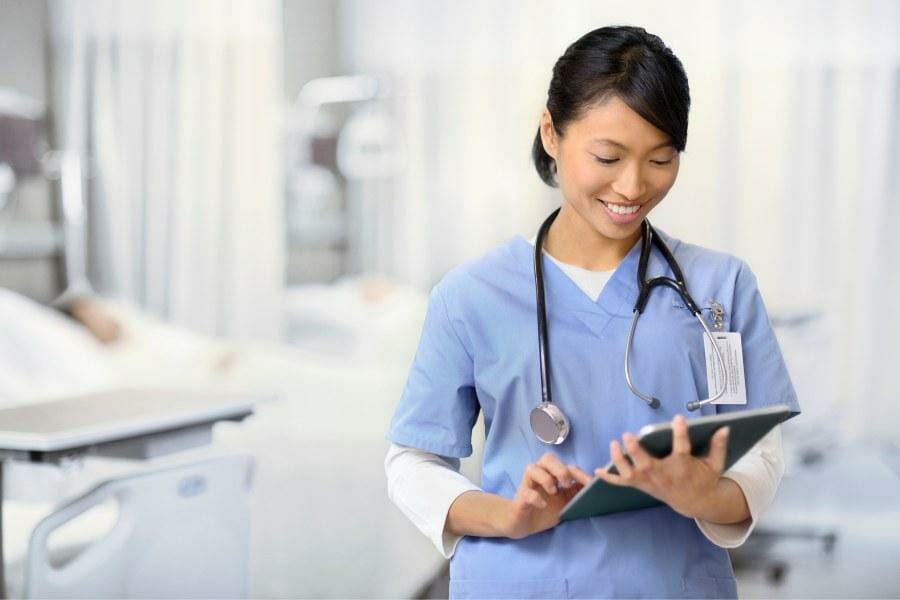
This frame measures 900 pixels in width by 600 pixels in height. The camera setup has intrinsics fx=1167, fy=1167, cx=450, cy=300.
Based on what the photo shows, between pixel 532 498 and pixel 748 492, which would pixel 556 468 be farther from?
pixel 748 492

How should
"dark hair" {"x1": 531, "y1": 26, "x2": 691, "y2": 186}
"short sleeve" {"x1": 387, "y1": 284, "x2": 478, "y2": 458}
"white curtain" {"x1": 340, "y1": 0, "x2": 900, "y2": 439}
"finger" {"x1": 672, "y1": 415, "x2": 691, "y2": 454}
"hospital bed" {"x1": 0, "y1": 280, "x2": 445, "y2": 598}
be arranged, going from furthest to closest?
"hospital bed" {"x1": 0, "y1": 280, "x2": 445, "y2": 598} < "white curtain" {"x1": 340, "y1": 0, "x2": 900, "y2": 439} < "short sleeve" {"x1": 387, "y1": 284, "x2": 478, "y2": 458} < "dark hair" {"x1": 531, "y1": 26, "x2": 691, "y2": 186} < "finger" {"x1": 672, "y1": 415, "x2": 691, "y2": 454}

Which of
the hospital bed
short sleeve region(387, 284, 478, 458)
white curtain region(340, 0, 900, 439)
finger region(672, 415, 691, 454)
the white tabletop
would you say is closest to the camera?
finger region(672, 415, 691, 454)

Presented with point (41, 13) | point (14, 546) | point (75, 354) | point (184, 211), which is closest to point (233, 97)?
point (184, 211)

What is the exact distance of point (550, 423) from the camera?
106 centimetres

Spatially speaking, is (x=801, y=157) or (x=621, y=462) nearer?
(x=621, y=462)

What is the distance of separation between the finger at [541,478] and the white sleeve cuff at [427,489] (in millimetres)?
138

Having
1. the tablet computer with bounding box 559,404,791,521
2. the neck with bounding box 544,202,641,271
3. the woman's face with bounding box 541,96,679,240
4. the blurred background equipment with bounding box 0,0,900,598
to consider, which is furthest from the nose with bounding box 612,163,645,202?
the blurred background equipment with bounding box 0,0,900,598

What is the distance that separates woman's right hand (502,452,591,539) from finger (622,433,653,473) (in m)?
0.08

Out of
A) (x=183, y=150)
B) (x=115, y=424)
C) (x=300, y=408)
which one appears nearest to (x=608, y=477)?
(x=115, y=424)

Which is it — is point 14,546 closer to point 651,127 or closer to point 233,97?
point 233,97

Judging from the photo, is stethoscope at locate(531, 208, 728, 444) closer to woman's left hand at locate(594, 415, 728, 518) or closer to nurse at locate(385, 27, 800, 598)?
nurse at locate(385, 27, 800, 598)

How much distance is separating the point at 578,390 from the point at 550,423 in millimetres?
57

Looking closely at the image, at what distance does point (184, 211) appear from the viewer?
3.14 m

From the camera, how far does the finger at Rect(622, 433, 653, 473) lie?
875mm
